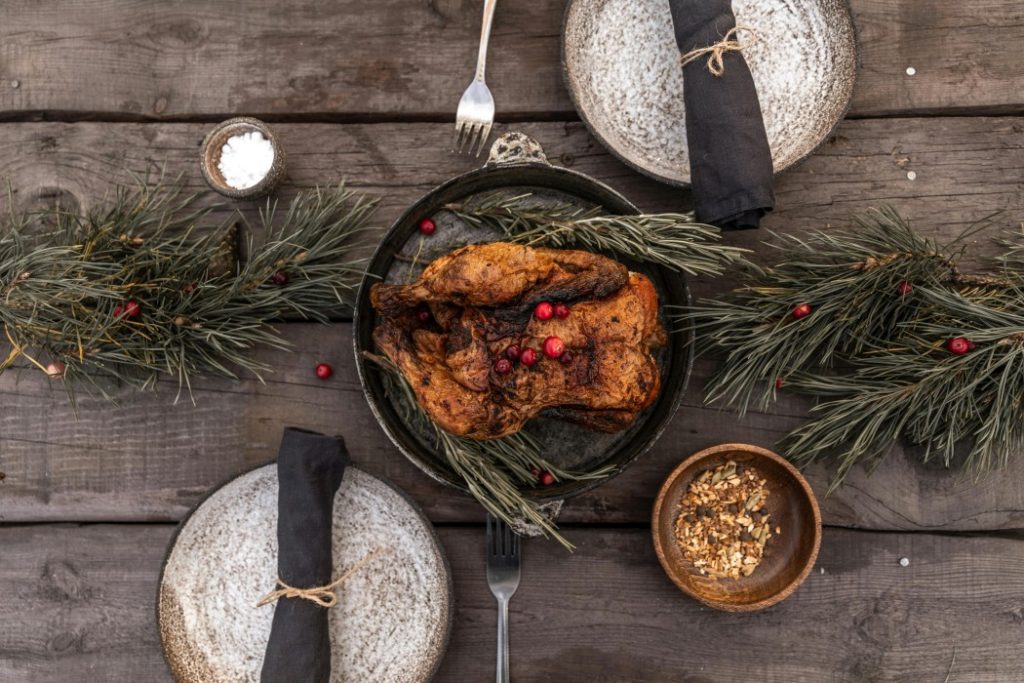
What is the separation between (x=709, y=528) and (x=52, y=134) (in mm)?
2282

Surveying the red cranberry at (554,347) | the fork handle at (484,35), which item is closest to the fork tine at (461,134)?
the fork handle at (484,35)

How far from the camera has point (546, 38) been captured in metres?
1.97

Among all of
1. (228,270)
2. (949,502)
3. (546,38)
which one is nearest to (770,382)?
(949,502)

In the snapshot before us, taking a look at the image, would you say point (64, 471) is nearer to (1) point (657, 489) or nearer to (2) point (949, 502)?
(1) point (657, 489)

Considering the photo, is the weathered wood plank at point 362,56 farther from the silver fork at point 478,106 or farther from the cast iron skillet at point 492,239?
the cast iron skillet at point 492,239

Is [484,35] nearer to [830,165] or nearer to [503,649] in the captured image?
[830,165]

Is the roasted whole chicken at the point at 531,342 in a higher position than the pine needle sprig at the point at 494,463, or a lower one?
higher

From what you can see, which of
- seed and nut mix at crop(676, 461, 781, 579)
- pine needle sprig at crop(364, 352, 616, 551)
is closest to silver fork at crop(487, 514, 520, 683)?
pine needle sprig at crop(364, 352, 616, 551)

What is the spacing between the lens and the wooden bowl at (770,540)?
1782 millimetres

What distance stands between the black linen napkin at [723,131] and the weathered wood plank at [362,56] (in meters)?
0.40

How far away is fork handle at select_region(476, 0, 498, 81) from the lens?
6.21ft

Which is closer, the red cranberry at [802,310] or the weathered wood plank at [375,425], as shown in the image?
the red cranberry at [802,310]

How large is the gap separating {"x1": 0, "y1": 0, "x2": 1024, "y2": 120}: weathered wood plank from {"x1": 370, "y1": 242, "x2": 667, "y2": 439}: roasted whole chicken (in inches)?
27.1

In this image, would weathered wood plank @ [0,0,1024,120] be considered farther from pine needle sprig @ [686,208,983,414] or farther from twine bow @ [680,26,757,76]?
pine needle sprig @ [686,208,983,414]
